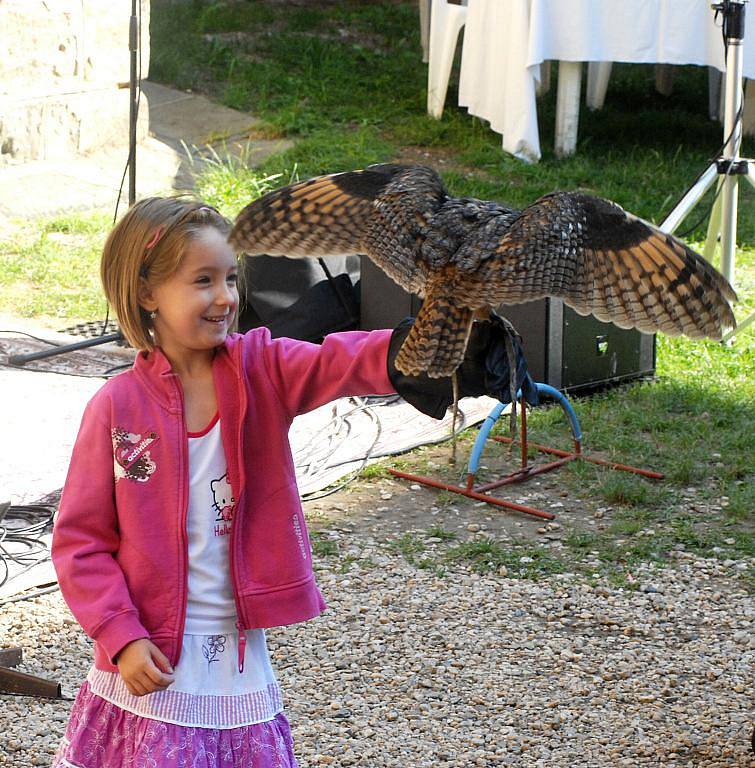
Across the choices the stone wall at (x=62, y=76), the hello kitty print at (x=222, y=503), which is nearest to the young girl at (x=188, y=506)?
the hello kitty print at (x=222, y=503)

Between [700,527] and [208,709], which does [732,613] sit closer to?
[700,527]

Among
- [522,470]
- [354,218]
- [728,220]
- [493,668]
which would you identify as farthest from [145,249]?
[728,220]

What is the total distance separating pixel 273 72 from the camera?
33.1ft

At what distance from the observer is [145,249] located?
1787 mm

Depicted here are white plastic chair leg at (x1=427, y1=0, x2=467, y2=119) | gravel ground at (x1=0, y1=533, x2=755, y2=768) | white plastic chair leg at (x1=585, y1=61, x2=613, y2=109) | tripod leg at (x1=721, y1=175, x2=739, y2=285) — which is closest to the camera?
gravel ground at (x1=0, y1=533, x2=755, y2=768)

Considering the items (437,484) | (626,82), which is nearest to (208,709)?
(437,484)

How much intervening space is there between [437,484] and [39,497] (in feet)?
4.48

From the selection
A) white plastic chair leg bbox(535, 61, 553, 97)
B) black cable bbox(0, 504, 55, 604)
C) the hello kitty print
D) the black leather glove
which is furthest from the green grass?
the black leather glove

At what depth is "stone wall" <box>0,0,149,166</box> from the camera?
7109 mm

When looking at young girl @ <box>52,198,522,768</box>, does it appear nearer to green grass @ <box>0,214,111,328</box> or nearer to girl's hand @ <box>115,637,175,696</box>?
girl's hand @ <box>115,637,175,696</box>

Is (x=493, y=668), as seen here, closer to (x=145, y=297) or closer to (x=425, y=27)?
(x=145, y=297)

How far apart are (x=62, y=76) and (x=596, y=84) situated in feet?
14.4

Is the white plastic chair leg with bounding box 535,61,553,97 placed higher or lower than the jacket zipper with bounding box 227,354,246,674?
higher

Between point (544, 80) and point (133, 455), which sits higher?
point (544, 80)
